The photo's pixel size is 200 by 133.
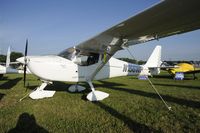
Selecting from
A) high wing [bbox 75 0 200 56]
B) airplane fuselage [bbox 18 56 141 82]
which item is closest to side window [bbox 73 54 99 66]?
airplane fuselage [bbox 18 56 141 82]

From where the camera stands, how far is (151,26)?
482 cm

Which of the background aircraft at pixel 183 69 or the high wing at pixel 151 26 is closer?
the high wing at pixel 151 26

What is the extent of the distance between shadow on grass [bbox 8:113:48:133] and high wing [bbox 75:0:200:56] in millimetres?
3397

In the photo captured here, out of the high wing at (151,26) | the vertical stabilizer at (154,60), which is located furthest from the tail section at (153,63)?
the high wing at (151,26)

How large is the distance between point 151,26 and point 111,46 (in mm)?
2002

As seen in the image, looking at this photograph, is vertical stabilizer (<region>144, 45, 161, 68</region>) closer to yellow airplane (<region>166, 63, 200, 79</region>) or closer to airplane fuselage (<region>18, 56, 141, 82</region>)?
airplane fuselage (<region>18, 56, 141, 82</region>)

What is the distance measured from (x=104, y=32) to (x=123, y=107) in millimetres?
2572

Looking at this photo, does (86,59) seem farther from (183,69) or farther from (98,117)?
(183,69)

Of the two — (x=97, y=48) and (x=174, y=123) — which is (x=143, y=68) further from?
(x=174, y=123)

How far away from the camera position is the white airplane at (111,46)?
381 centimetres

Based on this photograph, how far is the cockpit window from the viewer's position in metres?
→ 7.22

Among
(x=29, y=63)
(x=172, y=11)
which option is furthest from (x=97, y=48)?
(x=172, y=11)

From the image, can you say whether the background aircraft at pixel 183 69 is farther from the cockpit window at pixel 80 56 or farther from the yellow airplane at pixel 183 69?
the cockpit window at pixel 80 56

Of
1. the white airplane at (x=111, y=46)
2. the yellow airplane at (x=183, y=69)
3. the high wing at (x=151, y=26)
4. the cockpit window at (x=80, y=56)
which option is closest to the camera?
the high wing at (x=151, y=26)
